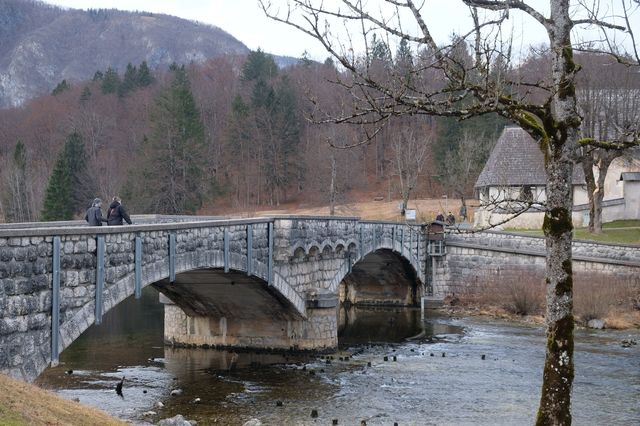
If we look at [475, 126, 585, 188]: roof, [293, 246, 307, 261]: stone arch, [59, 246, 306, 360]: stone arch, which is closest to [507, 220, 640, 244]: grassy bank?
[475, 126, 585, 188]: roof

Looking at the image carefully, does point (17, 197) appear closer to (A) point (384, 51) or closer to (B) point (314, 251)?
(B) point (314, 251)

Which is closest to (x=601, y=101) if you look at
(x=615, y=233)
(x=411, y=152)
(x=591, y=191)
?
(x=591, y=191)

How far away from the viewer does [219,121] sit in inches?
3561

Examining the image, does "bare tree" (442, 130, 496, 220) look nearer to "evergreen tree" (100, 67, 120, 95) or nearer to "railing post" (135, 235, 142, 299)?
"evergreen tree" (100, 67, 120, 95)

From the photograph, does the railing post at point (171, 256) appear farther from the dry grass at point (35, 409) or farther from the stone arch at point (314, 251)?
the stone arch at point (314, 251)

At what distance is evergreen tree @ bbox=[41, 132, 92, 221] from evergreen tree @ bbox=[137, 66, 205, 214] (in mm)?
6044

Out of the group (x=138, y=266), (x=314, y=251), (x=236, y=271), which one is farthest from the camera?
(x=314, y=251)

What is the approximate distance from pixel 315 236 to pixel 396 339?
6.97 meters

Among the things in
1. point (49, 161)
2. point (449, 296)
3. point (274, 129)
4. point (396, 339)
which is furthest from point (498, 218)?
point (49, 161)

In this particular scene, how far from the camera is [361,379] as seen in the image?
79.8 feet

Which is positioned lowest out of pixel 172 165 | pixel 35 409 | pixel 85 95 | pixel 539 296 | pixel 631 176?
pixel 539 296

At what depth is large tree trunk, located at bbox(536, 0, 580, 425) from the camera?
9273mm

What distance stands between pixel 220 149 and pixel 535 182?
39.1 m

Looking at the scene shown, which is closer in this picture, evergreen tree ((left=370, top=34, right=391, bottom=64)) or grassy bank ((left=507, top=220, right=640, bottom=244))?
evergreen tree ((left=370, top=34, right=391, bottom=64))
